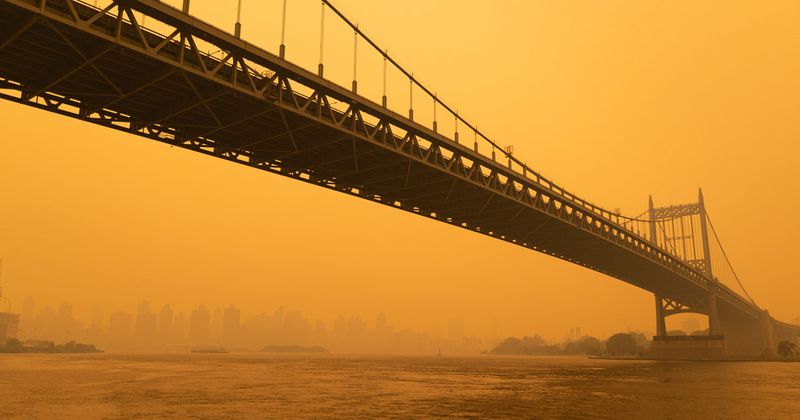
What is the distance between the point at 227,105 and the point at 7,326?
193716 mm

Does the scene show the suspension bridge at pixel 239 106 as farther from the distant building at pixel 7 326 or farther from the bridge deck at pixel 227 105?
the distant building at pixel 7 326

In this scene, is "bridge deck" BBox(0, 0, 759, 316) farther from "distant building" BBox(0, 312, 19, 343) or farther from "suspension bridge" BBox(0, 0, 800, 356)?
"distant building" BBox(0, 312, 19, 343)

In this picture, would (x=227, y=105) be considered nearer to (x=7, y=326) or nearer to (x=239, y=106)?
(x=239, y=106)

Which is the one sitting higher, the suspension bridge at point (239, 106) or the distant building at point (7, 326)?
the suspension bridge at point (239, 106)

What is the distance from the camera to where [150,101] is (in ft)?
89.5

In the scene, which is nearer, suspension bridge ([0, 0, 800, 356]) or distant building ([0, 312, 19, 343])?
suspension bridge ([0, 0, 800, 356])

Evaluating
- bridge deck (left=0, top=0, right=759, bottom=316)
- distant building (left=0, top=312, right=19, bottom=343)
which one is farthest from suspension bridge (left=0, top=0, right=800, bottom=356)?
distant building (left=0, top=312, right=19, bottom=343)

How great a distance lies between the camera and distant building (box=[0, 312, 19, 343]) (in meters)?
172

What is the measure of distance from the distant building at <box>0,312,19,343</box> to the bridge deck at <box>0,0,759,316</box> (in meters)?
173

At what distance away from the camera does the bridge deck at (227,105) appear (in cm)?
2169

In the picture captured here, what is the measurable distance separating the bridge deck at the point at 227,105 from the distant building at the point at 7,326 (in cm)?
17340

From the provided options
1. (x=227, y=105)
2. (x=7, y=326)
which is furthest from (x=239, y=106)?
(x=7, y=326)

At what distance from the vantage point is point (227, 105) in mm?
27859

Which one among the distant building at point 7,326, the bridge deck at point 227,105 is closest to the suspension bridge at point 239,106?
the bridge deck at point 227,105
